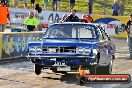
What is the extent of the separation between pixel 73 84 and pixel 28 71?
292 cm

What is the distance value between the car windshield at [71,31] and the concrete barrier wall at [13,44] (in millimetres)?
3646

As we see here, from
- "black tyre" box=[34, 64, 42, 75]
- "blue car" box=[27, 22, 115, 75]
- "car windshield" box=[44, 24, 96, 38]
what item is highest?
"car windshield" box=[44, 24, 96, 38]

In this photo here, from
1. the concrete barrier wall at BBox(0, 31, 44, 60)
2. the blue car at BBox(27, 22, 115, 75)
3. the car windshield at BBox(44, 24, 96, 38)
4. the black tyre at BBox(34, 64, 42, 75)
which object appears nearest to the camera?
the blue car at BBox(27, 22, 115, 75)

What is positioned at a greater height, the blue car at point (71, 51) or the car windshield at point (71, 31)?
the car windshield at point (71, 31)

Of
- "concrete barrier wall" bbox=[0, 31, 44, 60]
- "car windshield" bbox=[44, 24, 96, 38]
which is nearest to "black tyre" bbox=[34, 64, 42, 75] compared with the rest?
"car windshield" bbox=[44, 24, 96, 38]

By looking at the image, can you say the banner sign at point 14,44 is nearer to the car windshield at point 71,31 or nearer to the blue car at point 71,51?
the car windshield at point 71,31

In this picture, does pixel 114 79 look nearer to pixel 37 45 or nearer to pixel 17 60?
pixel 37 45

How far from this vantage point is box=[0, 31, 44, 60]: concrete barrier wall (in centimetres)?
1688

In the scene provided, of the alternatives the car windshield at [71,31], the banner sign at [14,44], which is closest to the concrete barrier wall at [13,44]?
the banner sign at [14,44]

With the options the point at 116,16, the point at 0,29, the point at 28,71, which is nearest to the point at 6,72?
the point at 28,71

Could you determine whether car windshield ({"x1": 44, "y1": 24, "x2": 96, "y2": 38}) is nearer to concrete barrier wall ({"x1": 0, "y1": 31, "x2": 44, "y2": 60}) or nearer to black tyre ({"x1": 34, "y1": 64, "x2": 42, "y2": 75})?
black tyre ({"x1": 34, "y1": 64, "x2": 42, "y2": 75})

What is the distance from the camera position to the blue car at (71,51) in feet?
39.3

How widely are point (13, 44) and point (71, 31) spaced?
4.65 meters

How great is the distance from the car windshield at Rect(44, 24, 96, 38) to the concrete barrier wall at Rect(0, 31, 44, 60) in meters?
3.65
